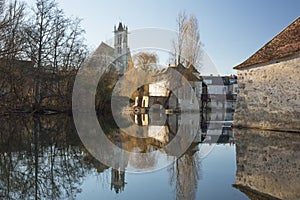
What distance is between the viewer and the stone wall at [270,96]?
1080 centimetres

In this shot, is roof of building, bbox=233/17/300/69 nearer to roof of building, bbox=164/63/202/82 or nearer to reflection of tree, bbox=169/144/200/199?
reflection of tree, bbox=169/144/200/199

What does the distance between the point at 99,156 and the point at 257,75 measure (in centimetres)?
936

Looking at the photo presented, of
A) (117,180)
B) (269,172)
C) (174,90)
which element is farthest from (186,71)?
(117,180)

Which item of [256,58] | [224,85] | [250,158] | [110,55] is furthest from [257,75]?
[224,85]

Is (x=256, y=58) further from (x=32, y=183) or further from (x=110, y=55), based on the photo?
(x=110, y=55)

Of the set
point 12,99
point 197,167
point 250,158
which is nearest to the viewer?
point 197,167

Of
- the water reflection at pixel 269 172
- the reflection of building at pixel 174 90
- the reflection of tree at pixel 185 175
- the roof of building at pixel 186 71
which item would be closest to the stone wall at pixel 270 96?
the water reflection at pixel 269 172

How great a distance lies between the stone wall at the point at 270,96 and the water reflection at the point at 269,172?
164 inches

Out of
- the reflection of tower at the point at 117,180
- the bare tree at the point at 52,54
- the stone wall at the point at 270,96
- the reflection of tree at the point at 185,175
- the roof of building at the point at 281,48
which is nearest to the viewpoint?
the reflection of tree at the point at 185,175

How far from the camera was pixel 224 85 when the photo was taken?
5222 centimetres

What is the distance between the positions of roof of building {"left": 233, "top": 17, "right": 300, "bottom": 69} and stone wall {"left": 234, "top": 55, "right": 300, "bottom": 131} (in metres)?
0.26

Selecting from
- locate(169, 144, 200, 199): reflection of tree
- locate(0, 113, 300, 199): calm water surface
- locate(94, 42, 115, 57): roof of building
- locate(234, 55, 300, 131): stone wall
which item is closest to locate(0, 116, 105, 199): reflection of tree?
locate(0, 113, 300, 199): calm water surface

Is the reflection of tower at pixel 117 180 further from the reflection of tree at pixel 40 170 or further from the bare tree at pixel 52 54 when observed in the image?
the bare tree at pixel 52 54

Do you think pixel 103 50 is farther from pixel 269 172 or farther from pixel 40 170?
pixel 269 172
